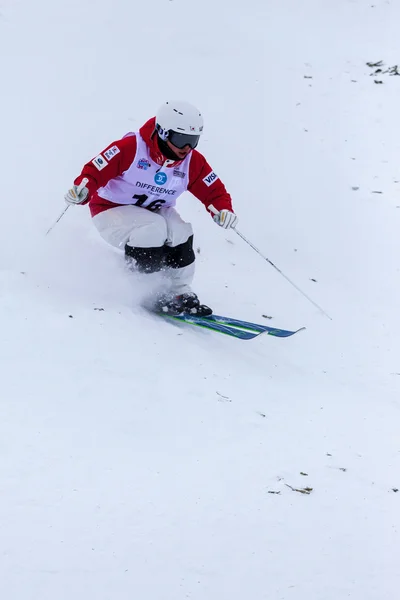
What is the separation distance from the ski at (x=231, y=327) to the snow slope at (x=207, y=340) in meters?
0.10

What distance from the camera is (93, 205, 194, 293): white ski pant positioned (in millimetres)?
4820

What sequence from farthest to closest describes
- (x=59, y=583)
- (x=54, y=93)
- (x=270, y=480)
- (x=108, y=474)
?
(x=54, y=93), (x=270, y=480), (x=108, y=474), (x=59, y=583)

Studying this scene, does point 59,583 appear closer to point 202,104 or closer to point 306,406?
point 306,406

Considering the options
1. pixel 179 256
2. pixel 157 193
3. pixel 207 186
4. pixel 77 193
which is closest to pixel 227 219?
pixel 207 186

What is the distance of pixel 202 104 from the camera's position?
28.1 feet

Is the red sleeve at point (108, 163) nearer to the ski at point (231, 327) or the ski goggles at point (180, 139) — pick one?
the ski goggles at point (180, 139)

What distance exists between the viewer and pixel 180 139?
180 inches

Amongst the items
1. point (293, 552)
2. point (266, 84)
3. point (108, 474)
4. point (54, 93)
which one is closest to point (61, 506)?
point (108, 474)

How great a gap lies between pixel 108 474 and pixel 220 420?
0.89m

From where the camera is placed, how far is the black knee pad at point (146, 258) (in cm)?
486

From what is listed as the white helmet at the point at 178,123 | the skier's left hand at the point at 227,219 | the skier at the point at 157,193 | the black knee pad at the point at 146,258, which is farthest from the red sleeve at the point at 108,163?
the skier's left hand at the point at 227,219

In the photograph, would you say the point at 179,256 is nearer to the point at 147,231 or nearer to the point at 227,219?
the point at 147,231

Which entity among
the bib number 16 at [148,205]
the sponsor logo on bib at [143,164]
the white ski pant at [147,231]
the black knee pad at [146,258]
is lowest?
the black knee pad at [146,258]

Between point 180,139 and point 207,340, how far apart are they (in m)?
1.54
